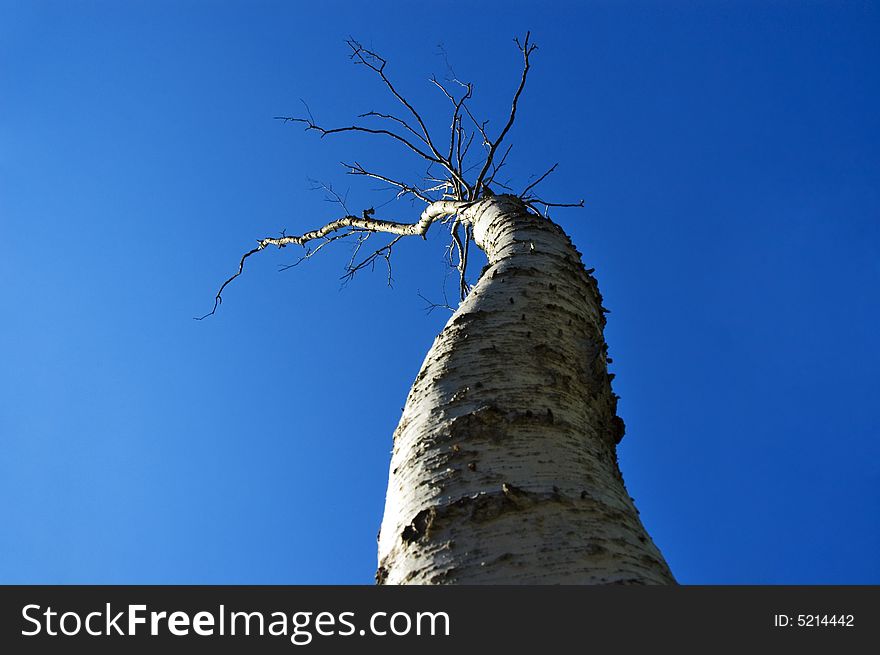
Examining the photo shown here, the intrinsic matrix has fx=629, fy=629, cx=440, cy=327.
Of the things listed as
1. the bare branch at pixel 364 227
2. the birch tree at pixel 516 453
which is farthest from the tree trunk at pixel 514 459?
the bare branch at pixel 364 227

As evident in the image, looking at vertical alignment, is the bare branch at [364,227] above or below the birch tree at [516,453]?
above

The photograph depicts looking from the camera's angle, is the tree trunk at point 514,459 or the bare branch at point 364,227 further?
the bare branch at point 364,227

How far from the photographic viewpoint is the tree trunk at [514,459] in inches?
46.8

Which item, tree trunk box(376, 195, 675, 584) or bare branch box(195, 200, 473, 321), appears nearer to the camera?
tree trunk box(376, 195, 675, 584)

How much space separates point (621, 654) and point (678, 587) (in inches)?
6.9

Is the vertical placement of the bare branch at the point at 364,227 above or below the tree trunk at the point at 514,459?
above

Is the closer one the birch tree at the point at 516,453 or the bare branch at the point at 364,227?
the birch tree at the point at 516,453

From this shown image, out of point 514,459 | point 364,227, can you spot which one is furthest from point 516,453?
point 364,227

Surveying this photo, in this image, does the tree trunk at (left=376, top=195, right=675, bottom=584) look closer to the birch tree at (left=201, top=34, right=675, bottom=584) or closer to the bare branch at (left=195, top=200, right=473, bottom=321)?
the birch tree at (left=201, top=34, right=675, bottom=584)

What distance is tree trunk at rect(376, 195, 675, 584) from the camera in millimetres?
1189

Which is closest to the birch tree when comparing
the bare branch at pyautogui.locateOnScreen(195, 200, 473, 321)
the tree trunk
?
the tree trunk

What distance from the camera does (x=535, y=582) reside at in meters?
1.12

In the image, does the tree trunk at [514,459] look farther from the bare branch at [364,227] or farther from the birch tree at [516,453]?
the bare branch at [364,227]

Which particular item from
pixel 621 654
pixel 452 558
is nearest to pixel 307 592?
pixel 452 558
